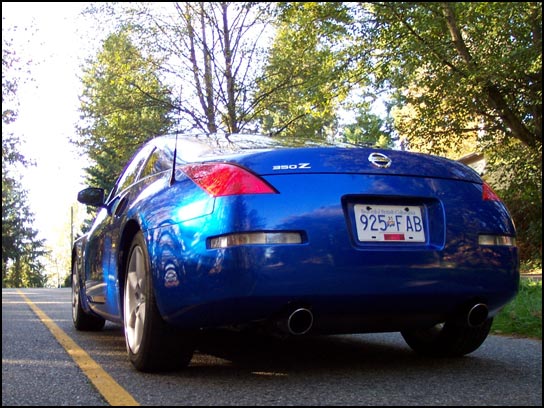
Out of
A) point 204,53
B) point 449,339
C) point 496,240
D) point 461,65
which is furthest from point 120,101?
point 496,240

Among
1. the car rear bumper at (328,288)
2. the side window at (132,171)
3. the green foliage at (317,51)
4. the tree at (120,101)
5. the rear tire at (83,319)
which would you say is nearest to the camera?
the car rear bumper at (328,288)

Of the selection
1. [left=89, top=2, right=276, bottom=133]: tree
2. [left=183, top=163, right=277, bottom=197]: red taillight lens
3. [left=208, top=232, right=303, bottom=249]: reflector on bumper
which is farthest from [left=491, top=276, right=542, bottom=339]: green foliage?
[left=89, top=2, right=276, bottom=133]: tree

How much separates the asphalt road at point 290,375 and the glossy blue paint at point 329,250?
12.6 inches

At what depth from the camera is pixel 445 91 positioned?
44.5 feet

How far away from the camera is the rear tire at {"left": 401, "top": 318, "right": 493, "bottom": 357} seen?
4.12 metres

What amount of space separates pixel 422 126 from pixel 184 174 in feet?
39.4

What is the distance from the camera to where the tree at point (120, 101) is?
68.0ft

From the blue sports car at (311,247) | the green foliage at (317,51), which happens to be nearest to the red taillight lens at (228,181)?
the blue sports car at (311,247)

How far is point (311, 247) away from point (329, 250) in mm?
90

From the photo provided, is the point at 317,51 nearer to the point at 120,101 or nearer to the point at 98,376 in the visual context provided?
the point at 120,101

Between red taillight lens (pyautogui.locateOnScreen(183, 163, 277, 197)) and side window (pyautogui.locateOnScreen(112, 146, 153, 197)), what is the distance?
54.9 inches

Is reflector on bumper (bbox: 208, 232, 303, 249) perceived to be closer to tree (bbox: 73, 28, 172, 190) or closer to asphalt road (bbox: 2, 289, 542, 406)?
asphalt road (bbox: 2, 289, 542, 406)

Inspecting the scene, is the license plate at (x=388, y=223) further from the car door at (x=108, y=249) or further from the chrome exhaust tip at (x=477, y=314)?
the car door at (x=108, y=249)

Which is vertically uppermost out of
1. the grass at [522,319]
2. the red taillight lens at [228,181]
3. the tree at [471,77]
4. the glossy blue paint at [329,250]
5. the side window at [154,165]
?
the tree at [471,77]
